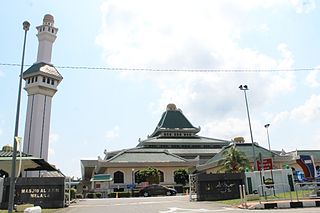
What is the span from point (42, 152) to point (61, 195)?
3395cm

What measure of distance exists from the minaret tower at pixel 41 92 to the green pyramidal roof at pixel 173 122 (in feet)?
102

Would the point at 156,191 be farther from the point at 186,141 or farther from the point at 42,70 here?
the point at 186,141

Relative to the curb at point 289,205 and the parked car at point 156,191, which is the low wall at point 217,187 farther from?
the parked car at point 156,191

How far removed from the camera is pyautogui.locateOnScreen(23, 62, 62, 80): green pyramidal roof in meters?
57.9

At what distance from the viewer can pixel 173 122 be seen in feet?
280

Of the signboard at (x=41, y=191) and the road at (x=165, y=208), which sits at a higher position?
the signboard at (x=41, y=191)

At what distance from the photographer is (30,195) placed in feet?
77.8

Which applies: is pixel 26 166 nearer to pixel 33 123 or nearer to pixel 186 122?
pixel 33 123

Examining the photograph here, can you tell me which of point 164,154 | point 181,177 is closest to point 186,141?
point 164,154

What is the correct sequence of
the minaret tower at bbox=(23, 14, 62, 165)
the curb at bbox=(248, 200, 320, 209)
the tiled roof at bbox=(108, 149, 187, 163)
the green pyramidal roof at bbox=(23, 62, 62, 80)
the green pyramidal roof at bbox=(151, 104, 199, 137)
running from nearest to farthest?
the curb at bbox=(248, 200, 320, 209) < the minaret tower at bbox=(23, 14, 62, 165) < the green pyramidal roof at bbox=(23, 62, 62, 80) < the tiled roof at bbox=(108, 149, 187, 163) < the green pyramidal roof at bbox=(151, 104, 199, 137)

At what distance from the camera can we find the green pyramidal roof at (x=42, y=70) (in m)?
57.9

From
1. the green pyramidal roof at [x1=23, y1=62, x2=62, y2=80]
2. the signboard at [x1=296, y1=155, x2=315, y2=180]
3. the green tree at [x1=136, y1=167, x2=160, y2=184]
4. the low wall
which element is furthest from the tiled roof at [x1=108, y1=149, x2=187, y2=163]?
the signboard at [x1=296, y1=155, x2=315, y2=180]

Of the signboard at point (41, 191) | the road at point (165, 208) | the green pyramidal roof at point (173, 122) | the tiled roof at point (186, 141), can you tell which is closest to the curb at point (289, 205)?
the road at point (165, 208)

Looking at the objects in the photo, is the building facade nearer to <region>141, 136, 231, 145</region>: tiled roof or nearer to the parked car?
<region>141, 136, 231, 145</region>: tiled roof
